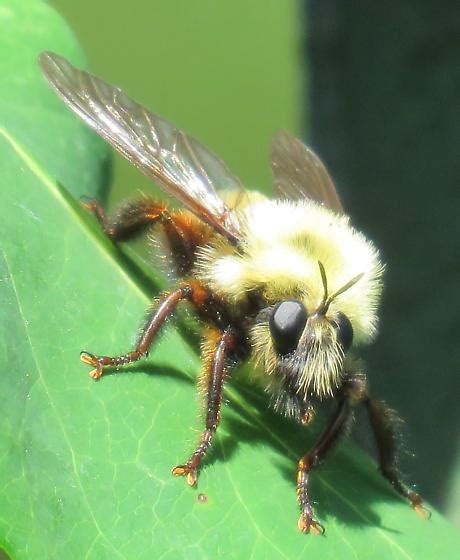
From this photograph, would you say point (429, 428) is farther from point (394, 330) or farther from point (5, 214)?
point (5, 214)

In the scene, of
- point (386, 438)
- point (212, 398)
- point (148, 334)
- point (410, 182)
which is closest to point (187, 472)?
point (212, 398)

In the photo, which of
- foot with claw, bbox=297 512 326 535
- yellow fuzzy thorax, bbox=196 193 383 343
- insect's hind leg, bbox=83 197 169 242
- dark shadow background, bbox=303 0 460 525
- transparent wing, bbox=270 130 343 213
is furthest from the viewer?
dark shadow background, bbox=303 0 460 525

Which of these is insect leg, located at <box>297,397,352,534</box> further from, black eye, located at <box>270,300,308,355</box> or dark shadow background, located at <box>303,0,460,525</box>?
dark shadow background, located at <box>303,0,460,525</box>

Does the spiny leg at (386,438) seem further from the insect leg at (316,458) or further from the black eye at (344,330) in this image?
the black eye at (344,330)

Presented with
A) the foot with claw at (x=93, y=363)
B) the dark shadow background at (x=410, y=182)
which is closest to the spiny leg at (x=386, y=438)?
the foot with claw at (x=93, y=363)

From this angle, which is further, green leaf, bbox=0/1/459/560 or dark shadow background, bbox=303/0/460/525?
dark shadow background, bbox=303/0/460/525

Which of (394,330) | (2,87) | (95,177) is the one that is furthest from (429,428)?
(2,87)

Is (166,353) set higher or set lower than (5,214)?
lower

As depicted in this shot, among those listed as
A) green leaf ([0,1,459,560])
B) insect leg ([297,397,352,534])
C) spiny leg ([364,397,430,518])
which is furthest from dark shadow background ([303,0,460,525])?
green leaf ([0,1,459,560])
